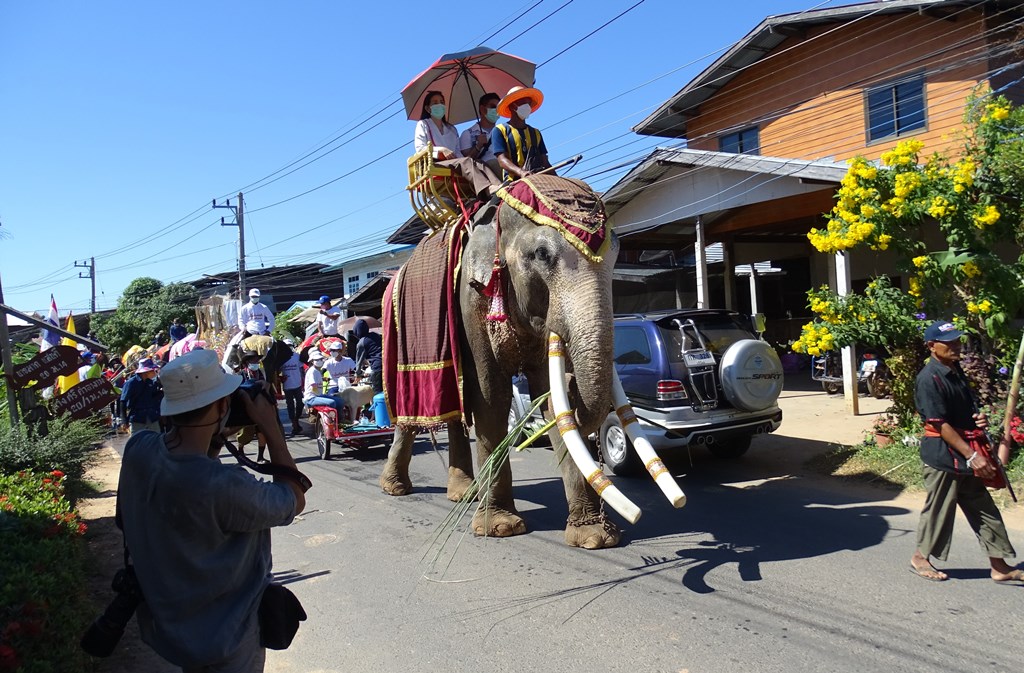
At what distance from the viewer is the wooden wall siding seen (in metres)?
14.3

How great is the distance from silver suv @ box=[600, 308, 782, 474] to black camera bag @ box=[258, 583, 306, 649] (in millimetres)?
5605

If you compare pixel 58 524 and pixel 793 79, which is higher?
pixel 793 79

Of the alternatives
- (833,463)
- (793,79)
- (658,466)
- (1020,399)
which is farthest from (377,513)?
(793,79)

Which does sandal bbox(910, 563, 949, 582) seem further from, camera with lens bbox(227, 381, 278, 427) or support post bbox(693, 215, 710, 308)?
support post bbox(693, 215, 710, 308)

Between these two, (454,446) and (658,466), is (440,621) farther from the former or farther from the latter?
(454,446)

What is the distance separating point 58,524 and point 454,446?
356 cm

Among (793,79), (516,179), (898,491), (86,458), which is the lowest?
(898,491)

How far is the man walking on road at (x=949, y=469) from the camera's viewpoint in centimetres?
460

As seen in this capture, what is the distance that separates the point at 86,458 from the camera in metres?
8.47

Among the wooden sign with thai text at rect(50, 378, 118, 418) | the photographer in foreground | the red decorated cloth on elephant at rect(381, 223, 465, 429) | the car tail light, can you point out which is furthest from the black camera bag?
the wooden sign with thai text at rect(50, 378, 118, 418)

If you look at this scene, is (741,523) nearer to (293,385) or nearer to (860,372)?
(860,372)

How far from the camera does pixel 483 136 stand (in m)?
7.32

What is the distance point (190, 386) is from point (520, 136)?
4.31 m

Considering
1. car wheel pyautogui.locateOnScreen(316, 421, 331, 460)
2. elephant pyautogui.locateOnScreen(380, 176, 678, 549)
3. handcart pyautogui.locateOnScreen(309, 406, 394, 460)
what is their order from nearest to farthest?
elephant pyautogui.locateOnScreen(380, 176, 678, 549) < handcart pyautogui.locateOnScreen(309, 406, 394, 460) < car wheel pyautogui.locateOnScreen(316, 421, 331, 460)
